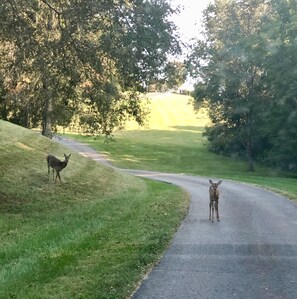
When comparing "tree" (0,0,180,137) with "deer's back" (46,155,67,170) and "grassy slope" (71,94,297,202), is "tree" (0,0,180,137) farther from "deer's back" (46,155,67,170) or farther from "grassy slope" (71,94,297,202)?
"grassy slope" (71,94,297,202)

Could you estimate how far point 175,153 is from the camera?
67312mm

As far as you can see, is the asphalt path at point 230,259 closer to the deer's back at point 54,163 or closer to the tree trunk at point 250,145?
the deer's back at point 54,163

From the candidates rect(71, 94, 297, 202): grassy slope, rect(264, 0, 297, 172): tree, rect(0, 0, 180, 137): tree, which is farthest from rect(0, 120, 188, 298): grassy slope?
rect(264, 0, 297, 172): tree

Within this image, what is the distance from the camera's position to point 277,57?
45.2m

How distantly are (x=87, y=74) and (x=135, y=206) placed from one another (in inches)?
197

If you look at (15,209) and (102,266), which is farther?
(15,209)

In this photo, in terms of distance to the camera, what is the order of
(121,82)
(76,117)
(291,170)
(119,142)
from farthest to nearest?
(119,142), (291,170), (76,117), (121,82)

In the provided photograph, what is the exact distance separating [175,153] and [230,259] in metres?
57.4

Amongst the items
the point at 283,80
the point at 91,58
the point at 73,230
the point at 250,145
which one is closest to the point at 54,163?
the point at 91,58

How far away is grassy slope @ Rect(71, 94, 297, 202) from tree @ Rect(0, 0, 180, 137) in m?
24.0

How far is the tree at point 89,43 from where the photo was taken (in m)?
14.3

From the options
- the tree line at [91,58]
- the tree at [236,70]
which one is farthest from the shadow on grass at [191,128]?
the tree line at [91,58]

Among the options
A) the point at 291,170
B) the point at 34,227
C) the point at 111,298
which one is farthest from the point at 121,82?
the point at 291,170

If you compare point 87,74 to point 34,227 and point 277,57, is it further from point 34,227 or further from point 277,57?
point 277,57
